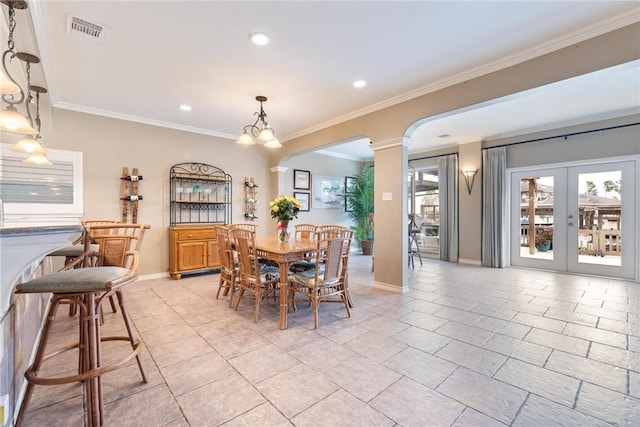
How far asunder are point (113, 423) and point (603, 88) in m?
5.97

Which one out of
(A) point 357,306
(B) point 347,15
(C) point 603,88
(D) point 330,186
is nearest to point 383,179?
(A) point 357,306

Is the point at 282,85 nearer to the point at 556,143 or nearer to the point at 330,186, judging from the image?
the point at 330,186

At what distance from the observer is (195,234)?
4969 millimetres

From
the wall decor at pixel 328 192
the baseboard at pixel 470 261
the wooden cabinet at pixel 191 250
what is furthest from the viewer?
the wall decor at pixel 328 192

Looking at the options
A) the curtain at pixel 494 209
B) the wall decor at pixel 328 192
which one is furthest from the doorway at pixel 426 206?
the wall decor at pixel 328 192

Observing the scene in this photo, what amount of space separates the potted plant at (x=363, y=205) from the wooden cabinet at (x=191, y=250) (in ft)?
13.1

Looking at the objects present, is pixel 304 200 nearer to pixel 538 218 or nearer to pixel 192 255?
pixel 192 255

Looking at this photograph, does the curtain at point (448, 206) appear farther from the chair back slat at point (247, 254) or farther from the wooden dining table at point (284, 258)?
the chair back slat at point (247, 254)

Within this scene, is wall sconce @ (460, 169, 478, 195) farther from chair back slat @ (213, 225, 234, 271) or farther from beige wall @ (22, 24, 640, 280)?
chair back slat @ (213, 225, 234, 271)

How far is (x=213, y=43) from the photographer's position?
2693 millimetres

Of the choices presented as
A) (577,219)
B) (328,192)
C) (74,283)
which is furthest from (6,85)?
(577,219)

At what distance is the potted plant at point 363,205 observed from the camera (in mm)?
7633

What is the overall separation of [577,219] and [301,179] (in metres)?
5.49

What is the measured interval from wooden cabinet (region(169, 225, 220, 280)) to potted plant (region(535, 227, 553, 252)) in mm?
6062
